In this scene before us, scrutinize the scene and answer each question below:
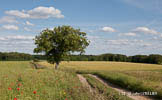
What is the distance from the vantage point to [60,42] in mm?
37531

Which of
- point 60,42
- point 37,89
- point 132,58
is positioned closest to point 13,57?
point 132,58

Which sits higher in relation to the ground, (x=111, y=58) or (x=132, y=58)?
(x=132, y=58)

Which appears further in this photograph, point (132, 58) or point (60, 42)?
point (132, 58)

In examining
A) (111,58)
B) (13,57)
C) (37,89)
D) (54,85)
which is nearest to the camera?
(37,89)

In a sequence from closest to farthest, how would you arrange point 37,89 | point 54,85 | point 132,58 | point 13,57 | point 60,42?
point 37,89 < point 54,85 < point 60,42 < point 132,58 < point 13,57

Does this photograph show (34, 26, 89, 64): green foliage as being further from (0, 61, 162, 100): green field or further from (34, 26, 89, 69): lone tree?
(0, 61, 162, 100): green field

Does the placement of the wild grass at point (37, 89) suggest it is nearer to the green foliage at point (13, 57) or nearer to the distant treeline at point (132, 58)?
the distant treeline at point (132, 58)

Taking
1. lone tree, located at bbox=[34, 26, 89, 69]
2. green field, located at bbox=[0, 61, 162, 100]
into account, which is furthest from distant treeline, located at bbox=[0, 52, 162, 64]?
green field, located at bbox=[0, 61, 162, 100]

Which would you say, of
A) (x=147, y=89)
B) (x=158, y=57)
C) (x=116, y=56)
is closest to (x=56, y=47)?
(x=147, y=89)

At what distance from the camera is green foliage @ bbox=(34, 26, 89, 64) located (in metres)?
36.7

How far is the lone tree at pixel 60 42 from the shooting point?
3667 cm

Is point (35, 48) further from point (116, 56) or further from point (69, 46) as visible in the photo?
point (116, 56)

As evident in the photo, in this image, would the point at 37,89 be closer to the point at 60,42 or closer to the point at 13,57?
the point at 60,42

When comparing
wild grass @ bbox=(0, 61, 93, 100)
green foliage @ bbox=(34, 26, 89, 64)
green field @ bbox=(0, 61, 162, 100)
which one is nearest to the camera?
wild grass @ bbox=(0, 61, 93, 100)
